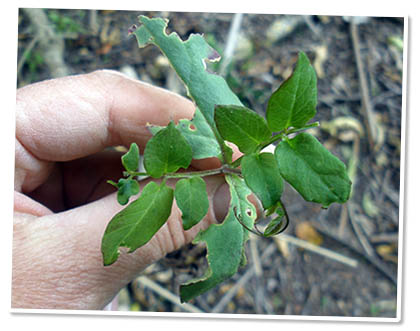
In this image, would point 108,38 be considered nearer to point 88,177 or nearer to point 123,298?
point 88,177

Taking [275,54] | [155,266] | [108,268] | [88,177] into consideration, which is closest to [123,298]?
[155,266]

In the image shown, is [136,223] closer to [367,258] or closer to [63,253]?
[63,253]

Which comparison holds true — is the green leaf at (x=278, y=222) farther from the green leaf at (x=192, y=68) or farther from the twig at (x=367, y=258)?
the twig at (x=367, y=258)

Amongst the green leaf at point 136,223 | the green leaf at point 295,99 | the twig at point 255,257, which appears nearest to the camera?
the green leaf at point 295,99

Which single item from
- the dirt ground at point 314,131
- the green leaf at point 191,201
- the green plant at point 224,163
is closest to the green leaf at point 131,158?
the green plant at point 224,163

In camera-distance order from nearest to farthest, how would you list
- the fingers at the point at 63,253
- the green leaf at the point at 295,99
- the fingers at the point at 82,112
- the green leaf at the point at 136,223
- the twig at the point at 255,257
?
the green leaf at the point at 295,99 < the green leaf at the point at 136,223 < the fingers at the point at 63,253 < the fingers at the point at 82,112 < the twig at the point at 255,257

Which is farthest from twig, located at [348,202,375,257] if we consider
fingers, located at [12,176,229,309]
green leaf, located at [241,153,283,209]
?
green leaf, located at [241,153,283,209]
